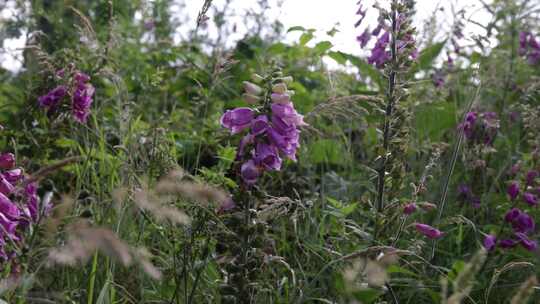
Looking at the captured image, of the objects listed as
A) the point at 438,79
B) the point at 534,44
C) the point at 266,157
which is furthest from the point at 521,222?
the point at 534,44

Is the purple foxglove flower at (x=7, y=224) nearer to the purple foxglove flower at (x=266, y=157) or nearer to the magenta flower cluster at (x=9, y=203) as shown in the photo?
the magenta flower cluster at (x=9, y=203)

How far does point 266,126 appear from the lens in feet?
5.98

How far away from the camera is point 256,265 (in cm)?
185

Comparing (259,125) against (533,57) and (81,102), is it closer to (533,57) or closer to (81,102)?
(81,102)

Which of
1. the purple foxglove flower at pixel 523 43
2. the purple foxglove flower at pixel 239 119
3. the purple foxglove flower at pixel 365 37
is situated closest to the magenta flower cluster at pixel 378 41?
the purple foxglove flower at pixel 365 37

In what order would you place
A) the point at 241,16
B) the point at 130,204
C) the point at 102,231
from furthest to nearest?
the point at 241,16
the point at 130,204
the point at 102,231

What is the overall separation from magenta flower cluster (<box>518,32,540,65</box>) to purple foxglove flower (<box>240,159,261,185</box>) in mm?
3403

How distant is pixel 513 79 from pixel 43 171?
12.0ft

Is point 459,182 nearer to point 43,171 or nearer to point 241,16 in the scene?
point 241,16

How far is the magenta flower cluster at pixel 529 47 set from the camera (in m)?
4.62

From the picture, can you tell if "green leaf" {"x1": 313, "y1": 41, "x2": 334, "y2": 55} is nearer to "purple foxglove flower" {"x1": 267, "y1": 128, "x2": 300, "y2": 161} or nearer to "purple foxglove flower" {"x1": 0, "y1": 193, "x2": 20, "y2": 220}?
"purple foxglove flower" {"x1": 267, "y1": 128, "x2": 300, "y2": 161}

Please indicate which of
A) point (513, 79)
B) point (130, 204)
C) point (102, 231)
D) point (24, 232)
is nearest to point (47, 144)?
point (24, 232)

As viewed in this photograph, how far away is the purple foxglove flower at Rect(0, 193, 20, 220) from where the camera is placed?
1777mm

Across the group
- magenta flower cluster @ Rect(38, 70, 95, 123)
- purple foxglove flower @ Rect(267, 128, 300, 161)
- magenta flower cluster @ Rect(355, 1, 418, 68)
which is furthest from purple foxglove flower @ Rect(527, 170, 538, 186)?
magenta flower cluster @ Rect(38, 70, 95, 123)
